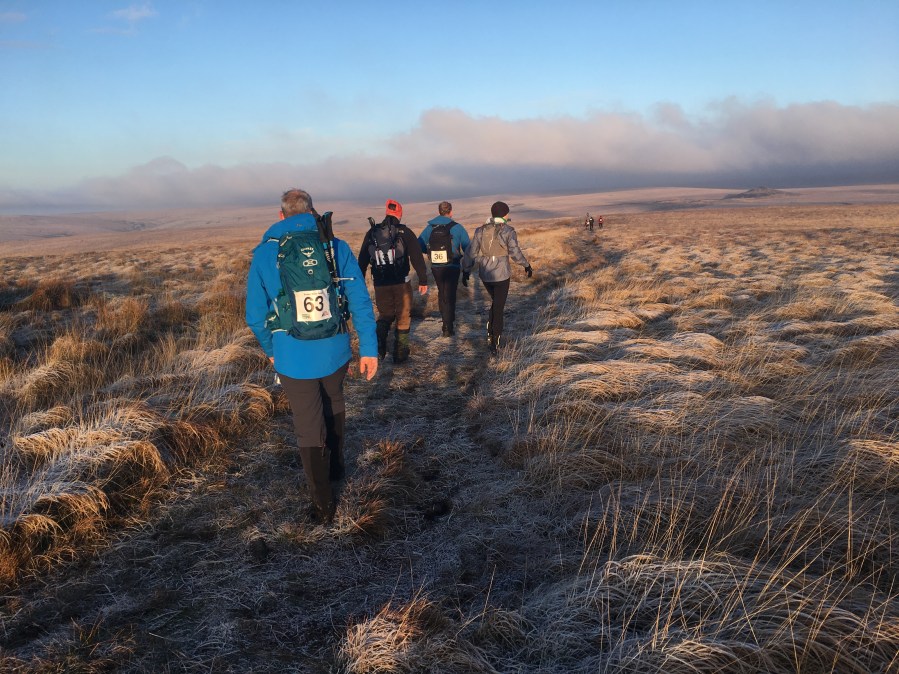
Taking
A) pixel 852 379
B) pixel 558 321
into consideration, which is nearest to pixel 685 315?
pixel 558 321

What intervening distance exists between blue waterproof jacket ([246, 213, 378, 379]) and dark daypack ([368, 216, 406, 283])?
3304 mm

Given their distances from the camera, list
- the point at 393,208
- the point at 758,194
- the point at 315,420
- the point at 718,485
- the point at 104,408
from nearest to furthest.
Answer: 1. the point at 315,420
2. the point at 718,485
3. the point at 104,408
4. the point at 393,208
5. the point at 758,194

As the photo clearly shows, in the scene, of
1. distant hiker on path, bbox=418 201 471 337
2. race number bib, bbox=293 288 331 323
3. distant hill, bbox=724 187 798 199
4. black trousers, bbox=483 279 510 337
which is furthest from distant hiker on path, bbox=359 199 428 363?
distant hill, bbox=724 187 798 199

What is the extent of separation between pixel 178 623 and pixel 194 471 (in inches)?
64.9

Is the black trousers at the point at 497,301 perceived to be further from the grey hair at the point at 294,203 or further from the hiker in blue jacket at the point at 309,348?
the grey hair at the point at 294,203

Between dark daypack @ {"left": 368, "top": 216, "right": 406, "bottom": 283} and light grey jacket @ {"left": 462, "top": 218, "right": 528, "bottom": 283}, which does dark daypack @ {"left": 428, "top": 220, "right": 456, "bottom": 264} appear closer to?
light grey jacket @ {"left": 462, "top": 218, "right": 528, "bottom": 283}

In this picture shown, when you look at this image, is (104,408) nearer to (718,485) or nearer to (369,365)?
(369,365)

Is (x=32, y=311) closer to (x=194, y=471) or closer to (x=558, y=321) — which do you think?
(x=194, y=471)

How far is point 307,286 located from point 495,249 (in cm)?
433

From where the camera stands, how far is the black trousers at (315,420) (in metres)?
3.02

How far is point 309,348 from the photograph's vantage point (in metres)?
2.95

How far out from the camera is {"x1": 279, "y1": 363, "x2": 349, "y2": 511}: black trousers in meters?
3.02

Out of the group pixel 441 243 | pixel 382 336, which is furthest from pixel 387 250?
pixel 382 336

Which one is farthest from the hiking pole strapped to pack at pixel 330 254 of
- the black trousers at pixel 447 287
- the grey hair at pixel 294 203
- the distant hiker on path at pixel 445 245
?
the black trousers at pixel 447 287
